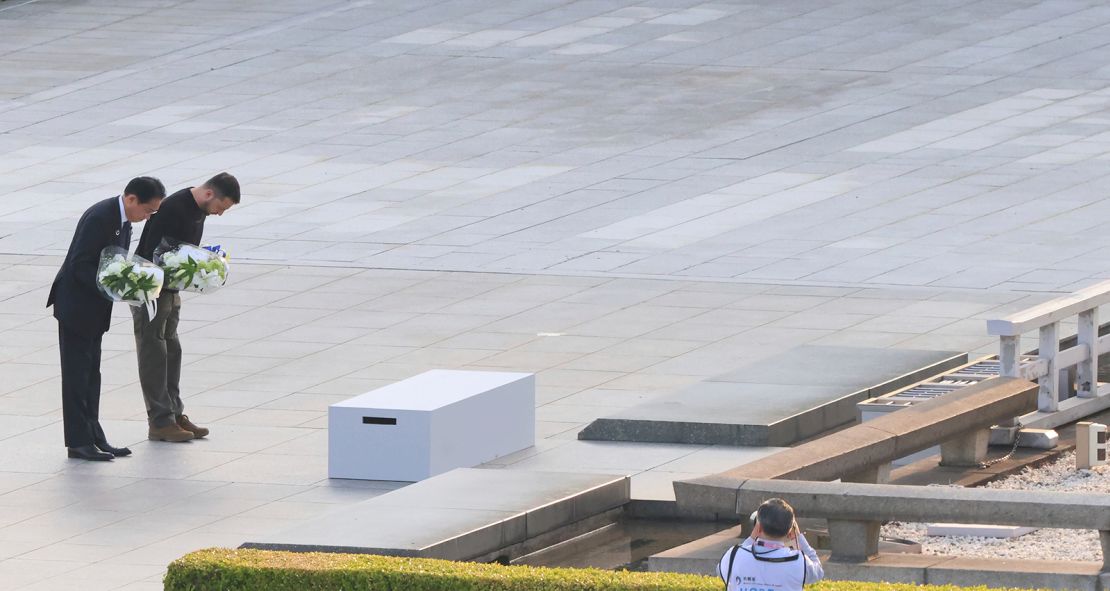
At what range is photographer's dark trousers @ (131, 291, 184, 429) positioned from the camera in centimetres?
1395

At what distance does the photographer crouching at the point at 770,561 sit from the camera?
7559 mm

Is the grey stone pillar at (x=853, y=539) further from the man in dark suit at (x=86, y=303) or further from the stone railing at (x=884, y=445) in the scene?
the man in dark suit at (x=86, y=303)

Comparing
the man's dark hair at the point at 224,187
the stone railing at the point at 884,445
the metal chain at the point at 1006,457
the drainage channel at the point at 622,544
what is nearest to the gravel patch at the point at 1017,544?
the stone railing at the point at 884,445

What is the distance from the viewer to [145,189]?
43.8 feet

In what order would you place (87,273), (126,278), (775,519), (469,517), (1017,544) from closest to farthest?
(775,519) → (469,517) → (1017,544) → (126,278) → (87,273)

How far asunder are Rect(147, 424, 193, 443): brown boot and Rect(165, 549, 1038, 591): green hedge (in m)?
4.37

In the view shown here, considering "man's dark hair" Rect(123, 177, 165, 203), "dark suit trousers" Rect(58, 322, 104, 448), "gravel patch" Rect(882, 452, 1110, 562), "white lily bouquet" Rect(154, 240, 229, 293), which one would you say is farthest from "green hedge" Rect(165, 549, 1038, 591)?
"white lily bouquet" Rect(154, 240, 229, 293)

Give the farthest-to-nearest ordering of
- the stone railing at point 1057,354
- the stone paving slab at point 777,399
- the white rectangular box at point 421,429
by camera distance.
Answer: the stone railing at point 1057,354, the stone paving slab at point 777,399, the white rectangular box at point 421,429

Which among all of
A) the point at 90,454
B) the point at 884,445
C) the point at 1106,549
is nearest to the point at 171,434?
the point at 90,454

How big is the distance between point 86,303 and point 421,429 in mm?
2341

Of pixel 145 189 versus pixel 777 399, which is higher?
pixel 145 189

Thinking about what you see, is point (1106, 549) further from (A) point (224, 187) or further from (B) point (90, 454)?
(B) point (90, 454)

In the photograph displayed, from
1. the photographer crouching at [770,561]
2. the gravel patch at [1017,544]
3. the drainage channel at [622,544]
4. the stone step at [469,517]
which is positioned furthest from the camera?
the drainage channel at [622,544]

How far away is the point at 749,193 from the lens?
25.5 metres
